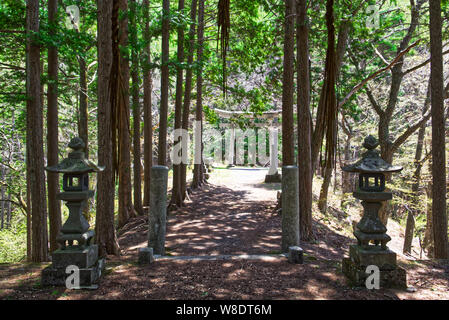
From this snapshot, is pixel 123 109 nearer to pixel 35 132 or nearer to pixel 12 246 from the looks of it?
pixel 35 132

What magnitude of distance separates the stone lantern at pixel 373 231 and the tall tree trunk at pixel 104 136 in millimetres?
4246

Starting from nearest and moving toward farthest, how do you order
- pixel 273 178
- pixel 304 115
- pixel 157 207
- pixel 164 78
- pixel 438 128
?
pixel 157 207, pixel 438 128, pixel 304 115, pixel 164 78, pixel 273 178

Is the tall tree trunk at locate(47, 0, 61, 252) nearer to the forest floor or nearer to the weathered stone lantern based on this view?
the forest floor

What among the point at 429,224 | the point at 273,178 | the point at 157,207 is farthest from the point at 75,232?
the point at 273,178

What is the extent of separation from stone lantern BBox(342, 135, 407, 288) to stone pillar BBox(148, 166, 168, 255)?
10.7ft

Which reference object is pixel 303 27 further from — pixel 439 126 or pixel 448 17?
pixel 448 17

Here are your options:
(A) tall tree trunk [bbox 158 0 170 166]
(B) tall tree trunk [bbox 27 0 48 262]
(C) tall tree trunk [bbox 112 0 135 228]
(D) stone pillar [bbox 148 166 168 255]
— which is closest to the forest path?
(C) tall tree trunk [bbox 112 0 135 228]

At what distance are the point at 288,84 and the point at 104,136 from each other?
15.7 feet

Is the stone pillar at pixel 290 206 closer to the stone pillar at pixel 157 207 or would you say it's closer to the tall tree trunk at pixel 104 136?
the stone pillar at pixel 157 207

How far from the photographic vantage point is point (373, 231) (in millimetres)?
4480

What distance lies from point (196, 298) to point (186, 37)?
33.0 ft

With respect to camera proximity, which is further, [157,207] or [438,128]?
[438,128]

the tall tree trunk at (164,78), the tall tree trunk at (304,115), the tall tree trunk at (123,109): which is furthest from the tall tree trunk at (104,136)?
the tall tree trunk at (304,115)

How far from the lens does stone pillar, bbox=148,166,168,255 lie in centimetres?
600
